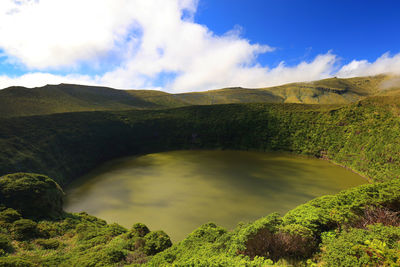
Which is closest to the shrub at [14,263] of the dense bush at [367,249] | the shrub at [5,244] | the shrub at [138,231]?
the shrub at [5,244]

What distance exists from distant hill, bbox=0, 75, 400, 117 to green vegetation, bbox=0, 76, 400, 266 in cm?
167

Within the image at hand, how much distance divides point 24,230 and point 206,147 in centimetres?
4042

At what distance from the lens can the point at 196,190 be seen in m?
25.7

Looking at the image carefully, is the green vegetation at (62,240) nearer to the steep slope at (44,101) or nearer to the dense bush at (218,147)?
the dense bush at (218,147)

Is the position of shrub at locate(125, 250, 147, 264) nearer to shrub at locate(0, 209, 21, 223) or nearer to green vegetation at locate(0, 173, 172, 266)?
green vegetation at locate(0, 173, 172, 266)

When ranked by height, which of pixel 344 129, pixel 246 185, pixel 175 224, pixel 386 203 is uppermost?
pixel 344 129

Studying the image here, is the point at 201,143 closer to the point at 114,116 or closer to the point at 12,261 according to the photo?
the point at 114,116

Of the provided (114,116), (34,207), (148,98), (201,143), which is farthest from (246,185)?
(148,98)

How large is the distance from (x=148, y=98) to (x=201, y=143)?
3346 inches

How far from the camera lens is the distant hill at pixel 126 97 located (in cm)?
7094

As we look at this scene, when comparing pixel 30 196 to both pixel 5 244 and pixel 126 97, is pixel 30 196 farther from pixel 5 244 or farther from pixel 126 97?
pixel 126 97

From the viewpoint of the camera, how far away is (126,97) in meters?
122

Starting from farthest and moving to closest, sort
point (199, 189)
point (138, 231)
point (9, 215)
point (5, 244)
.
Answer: point (199, 189) → point (9, 215) → point (138, 231) → point (5, 244)

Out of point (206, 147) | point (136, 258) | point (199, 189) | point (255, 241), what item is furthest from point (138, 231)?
point (206, 147)
